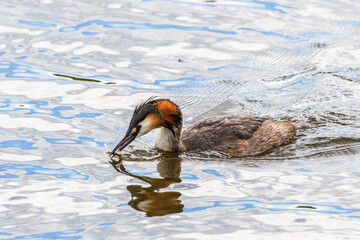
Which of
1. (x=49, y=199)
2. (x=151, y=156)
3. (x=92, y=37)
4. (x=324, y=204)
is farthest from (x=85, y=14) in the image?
(x=324, y=204)

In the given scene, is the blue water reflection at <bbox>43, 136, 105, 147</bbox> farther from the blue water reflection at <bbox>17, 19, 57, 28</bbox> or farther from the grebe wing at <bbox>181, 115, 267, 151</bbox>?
the blue water reflection at <bbox>17, 19, 57, 28</bbox>

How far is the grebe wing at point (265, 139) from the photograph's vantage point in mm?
11539

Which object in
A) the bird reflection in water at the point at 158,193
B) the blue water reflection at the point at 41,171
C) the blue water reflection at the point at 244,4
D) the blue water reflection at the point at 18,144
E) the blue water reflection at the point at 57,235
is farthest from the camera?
the blue water reflection at the point at 244,4

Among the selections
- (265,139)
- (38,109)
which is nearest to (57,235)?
(265,139)

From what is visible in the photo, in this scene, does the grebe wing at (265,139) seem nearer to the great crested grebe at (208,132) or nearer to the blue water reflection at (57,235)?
the great crested grebe at (208,132)

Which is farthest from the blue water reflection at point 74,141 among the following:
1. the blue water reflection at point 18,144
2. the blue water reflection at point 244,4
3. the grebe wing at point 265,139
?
the blue water reflection at point 244,4

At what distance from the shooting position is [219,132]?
11.7 metres

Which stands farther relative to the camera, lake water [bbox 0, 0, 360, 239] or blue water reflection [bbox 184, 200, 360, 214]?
blue water reflection [bbox 184, 200, 360, 214]

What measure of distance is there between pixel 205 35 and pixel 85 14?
3100mm

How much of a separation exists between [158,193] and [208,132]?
1.96m

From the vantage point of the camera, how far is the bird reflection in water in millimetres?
9484

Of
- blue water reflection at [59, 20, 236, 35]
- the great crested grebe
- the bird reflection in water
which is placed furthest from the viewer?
blue water reflection at [59, 20, 236, 35]

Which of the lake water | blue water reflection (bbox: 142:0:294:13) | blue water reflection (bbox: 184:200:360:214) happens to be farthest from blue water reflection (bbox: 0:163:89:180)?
blue water reflection (bbox: 142:0:294:13)

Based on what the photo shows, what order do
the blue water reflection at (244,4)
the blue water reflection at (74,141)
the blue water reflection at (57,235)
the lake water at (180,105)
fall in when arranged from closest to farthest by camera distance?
the blue water reflection at (57,235)
the lake water at (180,105)
the blue water reflection at (74,141)
the blue water reflection at (244,4)
